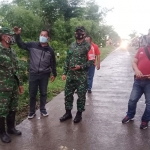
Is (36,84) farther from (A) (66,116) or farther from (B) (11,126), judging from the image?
(B) (11,126)

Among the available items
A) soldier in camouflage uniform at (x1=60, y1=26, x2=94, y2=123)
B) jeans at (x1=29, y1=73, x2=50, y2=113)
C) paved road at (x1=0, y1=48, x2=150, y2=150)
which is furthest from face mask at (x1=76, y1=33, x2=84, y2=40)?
paved road at (x1=0, y1=48, x2=150, y2=150)

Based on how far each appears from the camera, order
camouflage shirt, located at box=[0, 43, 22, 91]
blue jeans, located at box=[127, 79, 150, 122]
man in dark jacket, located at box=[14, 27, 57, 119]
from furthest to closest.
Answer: man in dark jacket, located at box=[14, 27, 57, 119] < blue jeans, located at box=[127, 79, 150, 122] < camouflage shirt, located at box=[0, 43, 22, 91]

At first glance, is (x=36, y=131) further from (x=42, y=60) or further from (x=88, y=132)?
(x=42, y=60)

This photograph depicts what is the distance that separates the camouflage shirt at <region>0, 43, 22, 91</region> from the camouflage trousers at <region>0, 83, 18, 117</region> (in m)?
0.09

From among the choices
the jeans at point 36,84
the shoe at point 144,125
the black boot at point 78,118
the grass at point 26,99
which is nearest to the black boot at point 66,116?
the black boot at point 78,118

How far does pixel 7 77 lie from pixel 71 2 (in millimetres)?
20982

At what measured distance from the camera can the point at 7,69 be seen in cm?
379

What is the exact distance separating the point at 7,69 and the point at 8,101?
0.50 m

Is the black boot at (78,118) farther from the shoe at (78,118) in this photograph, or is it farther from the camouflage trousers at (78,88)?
the camouflage trousers at (78,88)

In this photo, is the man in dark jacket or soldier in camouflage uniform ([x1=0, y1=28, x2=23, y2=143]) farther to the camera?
the man in dark jacket

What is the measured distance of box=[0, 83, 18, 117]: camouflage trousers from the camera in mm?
3770

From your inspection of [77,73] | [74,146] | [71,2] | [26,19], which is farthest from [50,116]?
[71,2]

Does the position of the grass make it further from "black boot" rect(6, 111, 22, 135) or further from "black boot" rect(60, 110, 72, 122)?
"black boot" rect(60, 110, 72, 122)

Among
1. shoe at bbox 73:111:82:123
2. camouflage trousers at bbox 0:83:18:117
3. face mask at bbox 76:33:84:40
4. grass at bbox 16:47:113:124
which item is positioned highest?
face mask at bbox 76:33:84:40
